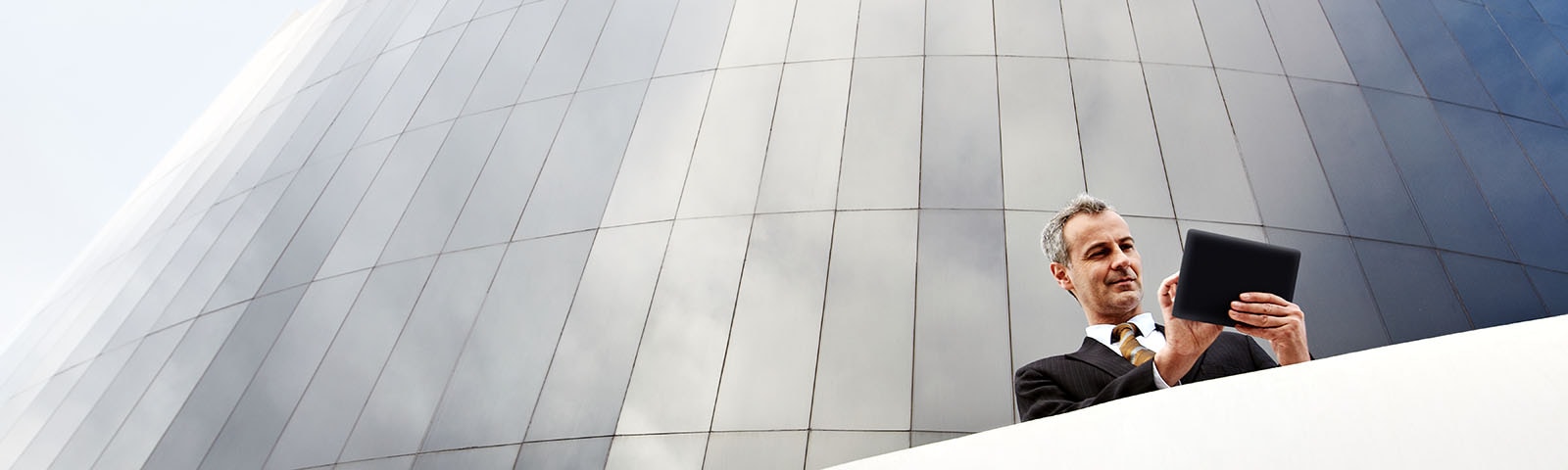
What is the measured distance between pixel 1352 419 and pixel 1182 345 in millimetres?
1176

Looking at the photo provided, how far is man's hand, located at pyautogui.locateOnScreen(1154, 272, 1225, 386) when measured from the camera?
4316mm

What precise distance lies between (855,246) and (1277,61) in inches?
254

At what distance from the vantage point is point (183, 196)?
18031 mm

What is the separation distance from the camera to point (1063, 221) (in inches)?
214

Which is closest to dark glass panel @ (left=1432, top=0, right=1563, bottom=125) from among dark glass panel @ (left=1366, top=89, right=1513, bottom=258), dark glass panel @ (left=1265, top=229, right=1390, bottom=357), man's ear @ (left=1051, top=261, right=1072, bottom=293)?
dark glass panel @ (left=1366, top=89, right=1513, bottom=258)

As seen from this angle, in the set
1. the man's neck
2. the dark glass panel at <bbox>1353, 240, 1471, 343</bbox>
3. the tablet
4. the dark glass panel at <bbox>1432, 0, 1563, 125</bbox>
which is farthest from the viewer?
the dark glass panel at <bbox>1432, 0, 1563, 125</bbox>

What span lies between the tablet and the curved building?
4.32m

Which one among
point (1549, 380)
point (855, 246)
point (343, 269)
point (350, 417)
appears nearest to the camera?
point (1549, 380)

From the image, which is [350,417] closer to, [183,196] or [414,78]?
[414,78]

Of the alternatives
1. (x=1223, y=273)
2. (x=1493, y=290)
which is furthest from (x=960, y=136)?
(x=1223, y=273)

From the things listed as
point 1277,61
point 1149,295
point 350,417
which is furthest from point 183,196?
point 1277,61

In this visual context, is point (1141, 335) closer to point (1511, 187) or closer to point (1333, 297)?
point (1333, 297)

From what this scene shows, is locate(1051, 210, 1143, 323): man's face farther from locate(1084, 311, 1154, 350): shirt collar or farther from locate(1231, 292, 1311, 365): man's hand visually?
locate(1231, 292, 1311, 365): man's hand

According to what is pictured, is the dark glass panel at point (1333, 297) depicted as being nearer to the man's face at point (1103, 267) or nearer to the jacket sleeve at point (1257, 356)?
the jacket sleeve at point (1257, 356)
